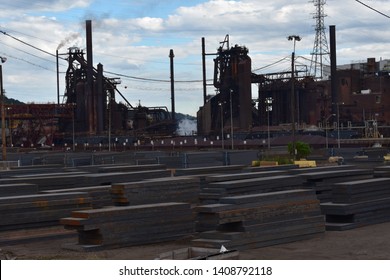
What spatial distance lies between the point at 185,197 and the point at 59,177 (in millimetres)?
5315

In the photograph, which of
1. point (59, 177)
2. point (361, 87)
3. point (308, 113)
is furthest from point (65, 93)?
point (59, 177)

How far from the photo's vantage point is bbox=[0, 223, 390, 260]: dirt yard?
13.6 meters

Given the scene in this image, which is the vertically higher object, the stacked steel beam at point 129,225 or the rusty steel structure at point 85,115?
the rusty steel structure at point 85,115

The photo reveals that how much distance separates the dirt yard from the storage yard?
0.02 m

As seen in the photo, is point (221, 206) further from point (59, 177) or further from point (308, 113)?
point (308, 113)

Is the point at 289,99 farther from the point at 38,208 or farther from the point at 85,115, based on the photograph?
the point at 38,208

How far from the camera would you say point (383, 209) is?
18391 millimetres

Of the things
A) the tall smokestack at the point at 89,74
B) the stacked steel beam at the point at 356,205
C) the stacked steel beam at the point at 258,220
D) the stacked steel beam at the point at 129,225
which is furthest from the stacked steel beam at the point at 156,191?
the tall smokestack at the point at 89,74

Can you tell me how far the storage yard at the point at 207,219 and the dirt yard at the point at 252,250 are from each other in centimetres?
2

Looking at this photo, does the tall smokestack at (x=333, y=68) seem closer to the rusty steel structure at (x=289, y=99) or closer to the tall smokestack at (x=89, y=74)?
the rusty steel structure at (x=289, y=99)

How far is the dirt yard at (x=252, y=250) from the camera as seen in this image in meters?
13.6

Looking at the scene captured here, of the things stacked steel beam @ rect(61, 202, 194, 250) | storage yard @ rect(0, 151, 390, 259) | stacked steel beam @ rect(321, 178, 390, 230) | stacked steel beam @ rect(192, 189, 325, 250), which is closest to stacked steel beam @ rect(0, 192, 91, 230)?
storage yard @ rect(0, 151, 390, 259)

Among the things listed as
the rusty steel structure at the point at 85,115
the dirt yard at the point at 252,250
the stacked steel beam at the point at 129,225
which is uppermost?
the rusty steel structure at the point at 85,115

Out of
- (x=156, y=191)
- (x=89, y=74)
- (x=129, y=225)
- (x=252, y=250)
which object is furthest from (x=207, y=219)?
(x=89, y=74)
